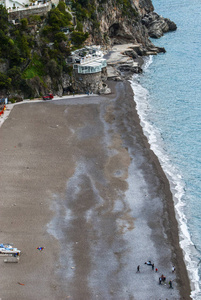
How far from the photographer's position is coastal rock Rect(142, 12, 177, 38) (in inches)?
5645

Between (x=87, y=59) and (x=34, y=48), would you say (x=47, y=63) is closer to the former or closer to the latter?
(x=34, y=48)

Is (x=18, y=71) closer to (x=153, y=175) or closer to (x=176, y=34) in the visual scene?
(x=153, y=175)

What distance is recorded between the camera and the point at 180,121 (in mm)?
78312

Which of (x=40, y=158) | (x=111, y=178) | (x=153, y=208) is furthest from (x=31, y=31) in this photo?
(x=153, y=208)

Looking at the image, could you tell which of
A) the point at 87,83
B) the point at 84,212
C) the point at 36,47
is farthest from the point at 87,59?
the point at 84,212

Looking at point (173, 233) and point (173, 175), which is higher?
point (173, 233)

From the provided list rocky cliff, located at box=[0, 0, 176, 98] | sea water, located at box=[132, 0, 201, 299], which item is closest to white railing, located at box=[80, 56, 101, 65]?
rocky cliff, located at box=[0, 0, 176, 98]

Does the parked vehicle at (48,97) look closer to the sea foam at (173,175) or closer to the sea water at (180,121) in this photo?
the sea foam at (173,175)

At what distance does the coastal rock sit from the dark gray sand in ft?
249

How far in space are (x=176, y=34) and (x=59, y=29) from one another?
2625 inches

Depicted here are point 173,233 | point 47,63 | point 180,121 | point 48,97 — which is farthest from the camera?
point 47,63

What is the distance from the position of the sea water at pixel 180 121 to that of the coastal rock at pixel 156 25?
447 cm

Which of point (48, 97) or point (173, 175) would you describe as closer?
point (173, 175)

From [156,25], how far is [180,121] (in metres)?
76.2
